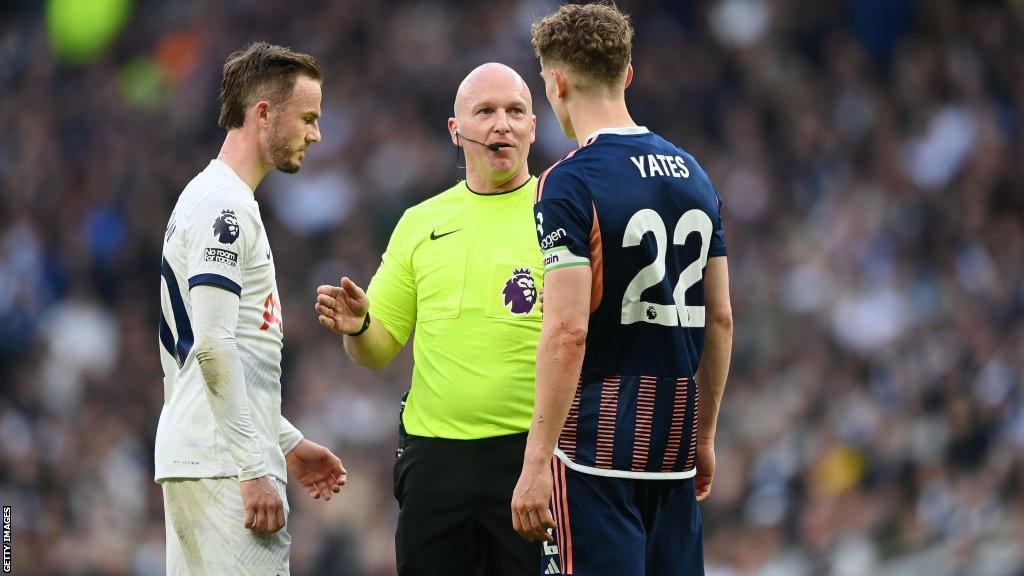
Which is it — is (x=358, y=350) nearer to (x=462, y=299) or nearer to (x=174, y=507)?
(x=462, y=299)

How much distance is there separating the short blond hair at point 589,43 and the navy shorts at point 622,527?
1.14 metres

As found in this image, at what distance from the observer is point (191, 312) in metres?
4.25

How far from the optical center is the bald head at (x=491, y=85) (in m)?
5.10

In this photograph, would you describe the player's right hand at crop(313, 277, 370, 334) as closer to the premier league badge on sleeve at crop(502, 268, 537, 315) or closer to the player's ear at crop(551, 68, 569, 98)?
the premier league badge on sleeve at crop(502, 268, 537, 315)

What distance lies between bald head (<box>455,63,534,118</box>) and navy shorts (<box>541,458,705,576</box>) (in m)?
1.66

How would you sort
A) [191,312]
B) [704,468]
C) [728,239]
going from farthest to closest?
[728,239], [704,468], [191,312]

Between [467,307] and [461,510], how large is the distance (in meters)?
0.71

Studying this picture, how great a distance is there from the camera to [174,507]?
14.0ft

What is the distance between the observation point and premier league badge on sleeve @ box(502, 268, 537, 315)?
15.8 feet

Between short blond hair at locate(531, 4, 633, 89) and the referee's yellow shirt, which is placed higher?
short blond hair at locate(531, 4, 633, 89)

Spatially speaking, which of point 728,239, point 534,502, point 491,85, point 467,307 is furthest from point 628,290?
point 728,239

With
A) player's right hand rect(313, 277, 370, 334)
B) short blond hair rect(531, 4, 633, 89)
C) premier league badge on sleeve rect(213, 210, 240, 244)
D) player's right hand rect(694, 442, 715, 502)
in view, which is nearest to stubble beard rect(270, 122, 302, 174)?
premier league badge on sleeve rect(213, 210, 240, 244)

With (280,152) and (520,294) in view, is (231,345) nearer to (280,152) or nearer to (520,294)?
(280,152)

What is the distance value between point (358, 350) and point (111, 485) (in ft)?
17.8
